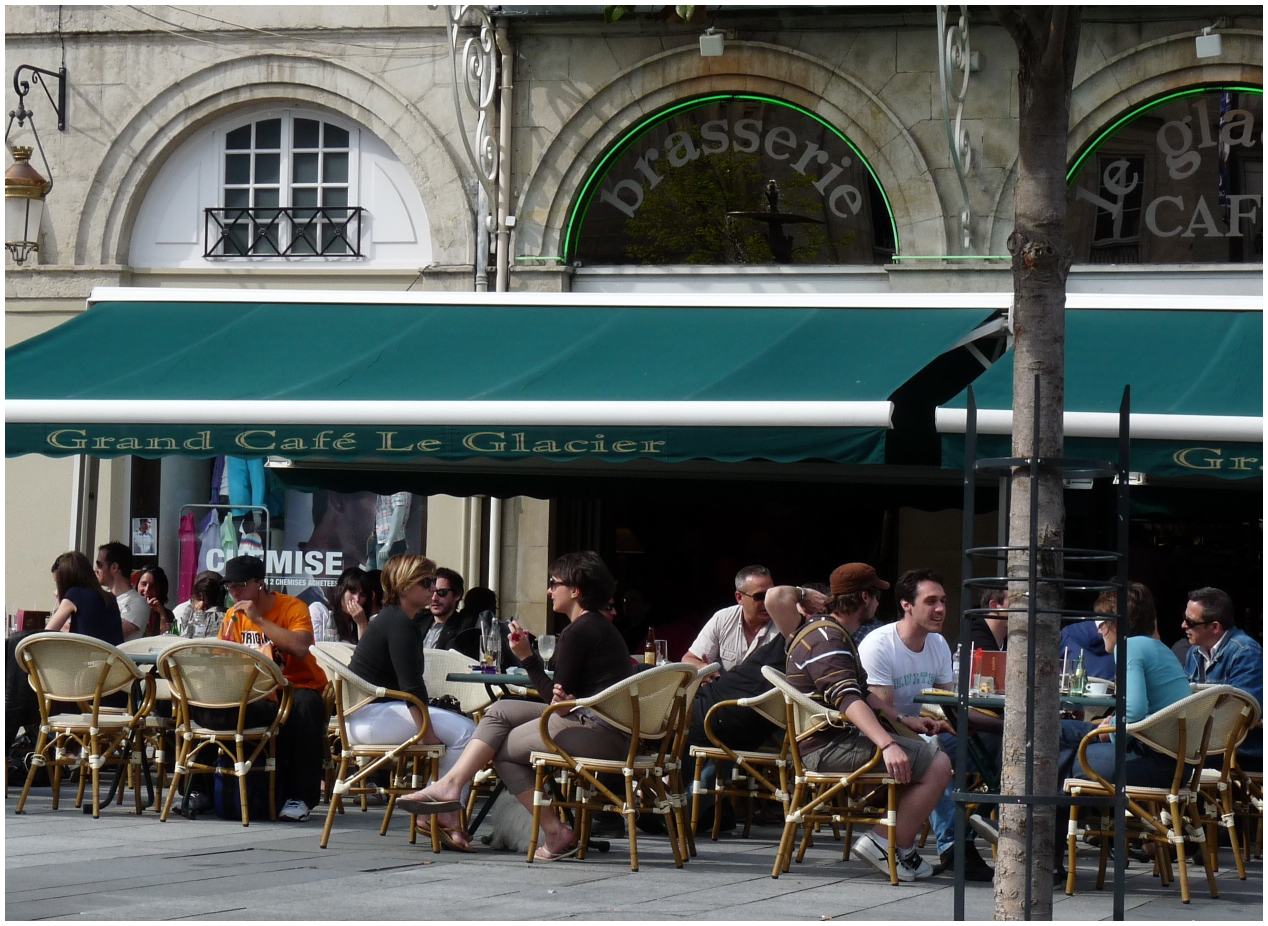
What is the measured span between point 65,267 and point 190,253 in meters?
0.99

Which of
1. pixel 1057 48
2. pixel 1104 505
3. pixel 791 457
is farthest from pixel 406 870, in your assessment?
pixel 1104 505

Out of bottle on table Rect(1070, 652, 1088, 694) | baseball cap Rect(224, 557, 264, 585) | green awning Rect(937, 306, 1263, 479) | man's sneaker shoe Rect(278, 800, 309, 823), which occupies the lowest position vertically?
man's sneaker shoe Rect(278, 800, 309, 823)

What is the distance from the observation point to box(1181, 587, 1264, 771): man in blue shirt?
838 cm

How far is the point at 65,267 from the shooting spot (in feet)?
48.5

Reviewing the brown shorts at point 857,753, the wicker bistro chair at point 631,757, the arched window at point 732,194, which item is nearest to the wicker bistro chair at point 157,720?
the wicker bistro chair at point 631,757

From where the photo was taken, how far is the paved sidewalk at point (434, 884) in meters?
6.45

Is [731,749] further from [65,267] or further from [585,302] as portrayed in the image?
[65,267]

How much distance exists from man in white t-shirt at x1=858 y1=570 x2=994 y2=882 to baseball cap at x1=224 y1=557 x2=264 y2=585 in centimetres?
309

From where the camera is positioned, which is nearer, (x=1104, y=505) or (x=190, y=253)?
(x=1104, y=505)

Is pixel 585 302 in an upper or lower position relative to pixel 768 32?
lower

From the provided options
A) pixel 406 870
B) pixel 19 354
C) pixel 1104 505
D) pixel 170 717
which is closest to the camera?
pixel 406 870

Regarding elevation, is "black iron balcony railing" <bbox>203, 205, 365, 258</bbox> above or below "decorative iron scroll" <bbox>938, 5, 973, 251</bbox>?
below

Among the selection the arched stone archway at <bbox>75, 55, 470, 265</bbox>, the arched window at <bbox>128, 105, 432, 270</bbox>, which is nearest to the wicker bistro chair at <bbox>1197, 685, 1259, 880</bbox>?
the arched stone archway at <bbox>75, 55, 470, 265</bbox>

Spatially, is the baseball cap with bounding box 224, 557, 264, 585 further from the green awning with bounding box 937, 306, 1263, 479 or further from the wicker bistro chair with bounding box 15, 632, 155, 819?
the green awning with bounding box 937, 306, 1263, 479
